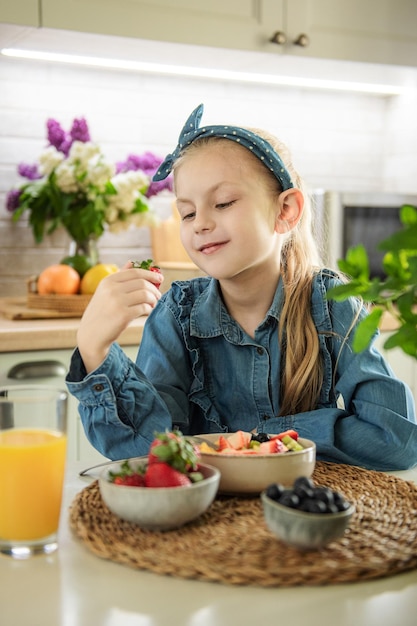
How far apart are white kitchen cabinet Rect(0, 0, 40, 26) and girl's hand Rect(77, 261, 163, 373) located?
1314 millimetres

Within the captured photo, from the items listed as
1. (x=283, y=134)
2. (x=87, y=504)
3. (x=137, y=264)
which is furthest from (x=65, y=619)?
(x=283, y=134)

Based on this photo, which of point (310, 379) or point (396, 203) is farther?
point (396, 203)

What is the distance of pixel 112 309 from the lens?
3.91 feet

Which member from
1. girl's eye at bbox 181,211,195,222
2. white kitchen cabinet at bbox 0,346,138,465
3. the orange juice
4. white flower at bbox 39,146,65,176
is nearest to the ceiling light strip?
white flower at bbox 39,146,65,176

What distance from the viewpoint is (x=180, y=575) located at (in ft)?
2.56

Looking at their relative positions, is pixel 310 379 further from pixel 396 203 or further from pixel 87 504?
pixel 396 203

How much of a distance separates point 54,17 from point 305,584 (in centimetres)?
192

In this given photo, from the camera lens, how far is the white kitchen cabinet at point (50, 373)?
85.0 inches

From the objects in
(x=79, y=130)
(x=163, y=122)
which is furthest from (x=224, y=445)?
(x=163, y=122)

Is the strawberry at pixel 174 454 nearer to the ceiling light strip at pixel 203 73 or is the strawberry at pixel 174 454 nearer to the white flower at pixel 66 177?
the white flower at pixel 66 177

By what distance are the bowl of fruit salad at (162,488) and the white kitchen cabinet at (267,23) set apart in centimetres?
172

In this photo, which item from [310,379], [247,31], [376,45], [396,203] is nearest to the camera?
[310,379]

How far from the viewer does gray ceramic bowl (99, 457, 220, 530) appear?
0.85 metres

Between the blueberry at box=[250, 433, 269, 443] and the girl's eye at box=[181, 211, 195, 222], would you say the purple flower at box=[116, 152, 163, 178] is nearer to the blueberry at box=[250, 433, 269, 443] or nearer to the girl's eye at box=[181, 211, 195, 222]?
the girl's eye at box=[181, 211, 195, 222]
